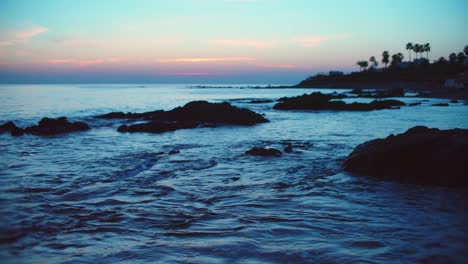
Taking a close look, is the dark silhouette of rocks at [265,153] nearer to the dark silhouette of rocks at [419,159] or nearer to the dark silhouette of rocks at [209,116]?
the dark silhouette of rocks at [419,159]

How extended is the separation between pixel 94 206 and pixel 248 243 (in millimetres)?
3160

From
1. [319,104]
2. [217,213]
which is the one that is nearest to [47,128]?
[217,213]

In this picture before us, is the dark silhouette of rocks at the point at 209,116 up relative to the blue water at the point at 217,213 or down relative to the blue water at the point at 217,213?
up

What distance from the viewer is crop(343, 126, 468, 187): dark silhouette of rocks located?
793cm

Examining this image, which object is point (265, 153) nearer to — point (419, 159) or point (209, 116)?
point (419, 159)

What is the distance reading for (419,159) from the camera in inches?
332

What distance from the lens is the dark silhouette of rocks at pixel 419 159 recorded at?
793 centimetres

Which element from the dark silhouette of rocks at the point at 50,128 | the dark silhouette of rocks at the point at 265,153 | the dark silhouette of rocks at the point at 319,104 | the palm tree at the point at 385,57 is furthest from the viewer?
the palm tree at the point at 385,57

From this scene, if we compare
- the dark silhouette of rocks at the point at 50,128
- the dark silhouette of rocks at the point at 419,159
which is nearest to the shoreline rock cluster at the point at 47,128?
the dark silhouette of rocks at the point at 50,128

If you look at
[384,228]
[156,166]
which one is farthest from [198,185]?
[384,228]

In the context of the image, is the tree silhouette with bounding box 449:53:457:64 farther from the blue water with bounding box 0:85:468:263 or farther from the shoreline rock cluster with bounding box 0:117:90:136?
the blue water with bounding box 0:85:468:263

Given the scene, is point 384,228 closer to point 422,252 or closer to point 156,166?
point 422,252

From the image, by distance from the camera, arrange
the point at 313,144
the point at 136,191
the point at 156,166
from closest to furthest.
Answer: the point at 136,191 → the point at 156,166 → the point at 313,144

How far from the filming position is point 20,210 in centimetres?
620
